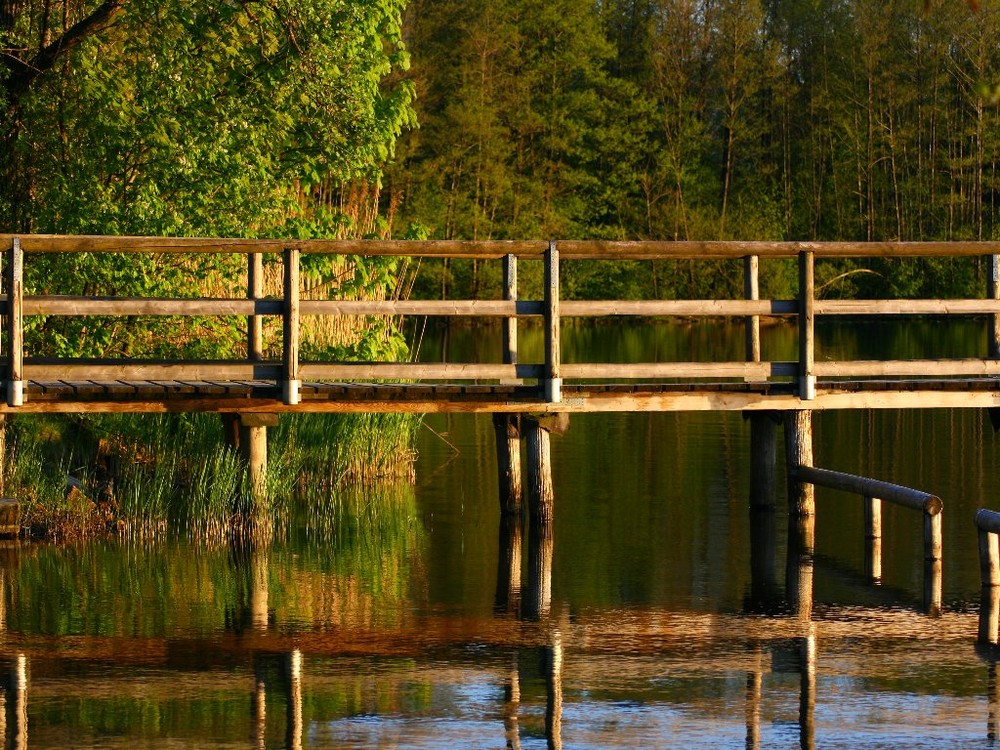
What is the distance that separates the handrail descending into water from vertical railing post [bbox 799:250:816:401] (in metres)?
0.83

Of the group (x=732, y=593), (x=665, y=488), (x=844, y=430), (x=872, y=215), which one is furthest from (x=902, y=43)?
(x=732, y=593)

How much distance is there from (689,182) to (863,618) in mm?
58074

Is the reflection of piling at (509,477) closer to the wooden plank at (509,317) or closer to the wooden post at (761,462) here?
the wooden plank at (509,317)

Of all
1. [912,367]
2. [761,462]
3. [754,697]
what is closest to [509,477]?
[761,462]

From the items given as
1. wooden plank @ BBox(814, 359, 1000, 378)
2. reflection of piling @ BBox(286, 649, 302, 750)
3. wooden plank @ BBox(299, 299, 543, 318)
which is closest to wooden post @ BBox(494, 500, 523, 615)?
wooden plank @ BBox(299, 299, 543, 318)

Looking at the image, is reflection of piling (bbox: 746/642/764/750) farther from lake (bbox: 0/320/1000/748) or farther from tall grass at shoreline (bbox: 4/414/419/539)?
tall grass at shoreline (bbox: 4/414/419/539)

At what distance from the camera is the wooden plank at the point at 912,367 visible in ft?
53.0

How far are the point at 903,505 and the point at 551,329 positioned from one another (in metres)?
3.28

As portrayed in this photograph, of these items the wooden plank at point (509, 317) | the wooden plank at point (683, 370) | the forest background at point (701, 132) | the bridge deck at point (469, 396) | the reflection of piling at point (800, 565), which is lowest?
the reflection of piling at point (800, 565)

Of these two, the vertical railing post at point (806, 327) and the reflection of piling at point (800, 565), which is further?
the vertical railing post at point (806, 327)

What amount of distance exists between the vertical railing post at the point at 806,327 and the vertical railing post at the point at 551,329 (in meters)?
2.18

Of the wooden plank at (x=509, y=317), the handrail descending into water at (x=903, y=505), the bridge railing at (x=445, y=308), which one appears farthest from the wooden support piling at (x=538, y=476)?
the handrail descending into water at (x=903, y=505)

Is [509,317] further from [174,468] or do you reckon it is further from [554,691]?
[554,691]

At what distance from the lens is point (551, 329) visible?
15.7 meters
